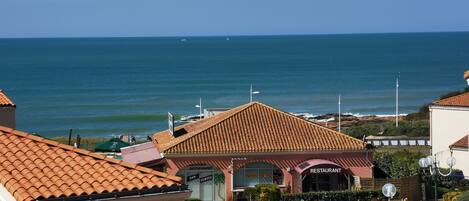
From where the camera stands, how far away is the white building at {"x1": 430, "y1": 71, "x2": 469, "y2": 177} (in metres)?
31.2

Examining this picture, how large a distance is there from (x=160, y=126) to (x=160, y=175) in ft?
220

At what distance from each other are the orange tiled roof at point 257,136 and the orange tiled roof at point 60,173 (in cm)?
1774

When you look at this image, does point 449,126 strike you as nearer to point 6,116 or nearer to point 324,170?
point 324,170

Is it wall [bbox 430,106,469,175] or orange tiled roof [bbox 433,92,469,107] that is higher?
orange tiled roof [bbox 433,92,469,107]

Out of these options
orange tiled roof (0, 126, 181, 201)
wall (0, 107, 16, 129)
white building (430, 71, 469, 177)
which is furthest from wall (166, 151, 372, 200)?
orange tiled roof (0, 126, 181, 201)

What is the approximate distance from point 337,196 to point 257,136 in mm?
4303

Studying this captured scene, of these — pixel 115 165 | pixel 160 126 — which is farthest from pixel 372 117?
pixel 115 165

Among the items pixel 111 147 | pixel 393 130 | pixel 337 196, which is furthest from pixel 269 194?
pixel 393 130

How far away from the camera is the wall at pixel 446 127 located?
3170cm

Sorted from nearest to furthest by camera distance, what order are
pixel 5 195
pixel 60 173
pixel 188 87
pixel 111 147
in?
1. pixel 5 195
2. pixel 60 173
3. pixel 111 147
4. pixel 188 87

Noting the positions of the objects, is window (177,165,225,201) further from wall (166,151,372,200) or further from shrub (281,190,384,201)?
shrub (281,190,384,201)

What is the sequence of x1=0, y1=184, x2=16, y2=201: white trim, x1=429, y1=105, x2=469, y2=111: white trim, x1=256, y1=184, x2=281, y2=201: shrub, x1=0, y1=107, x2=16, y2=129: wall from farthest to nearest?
x1=429, y1=105, x2=469, y2=111: white trim, x1=256, y1=184, x2=281, y2=201: shrub, x1=0, y1=107, x2=16, y2=129: wall, x1=0, y1=184, x2=16, y2=201: white trim

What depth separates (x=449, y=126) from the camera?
3231 cm

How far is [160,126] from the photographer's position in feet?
248
